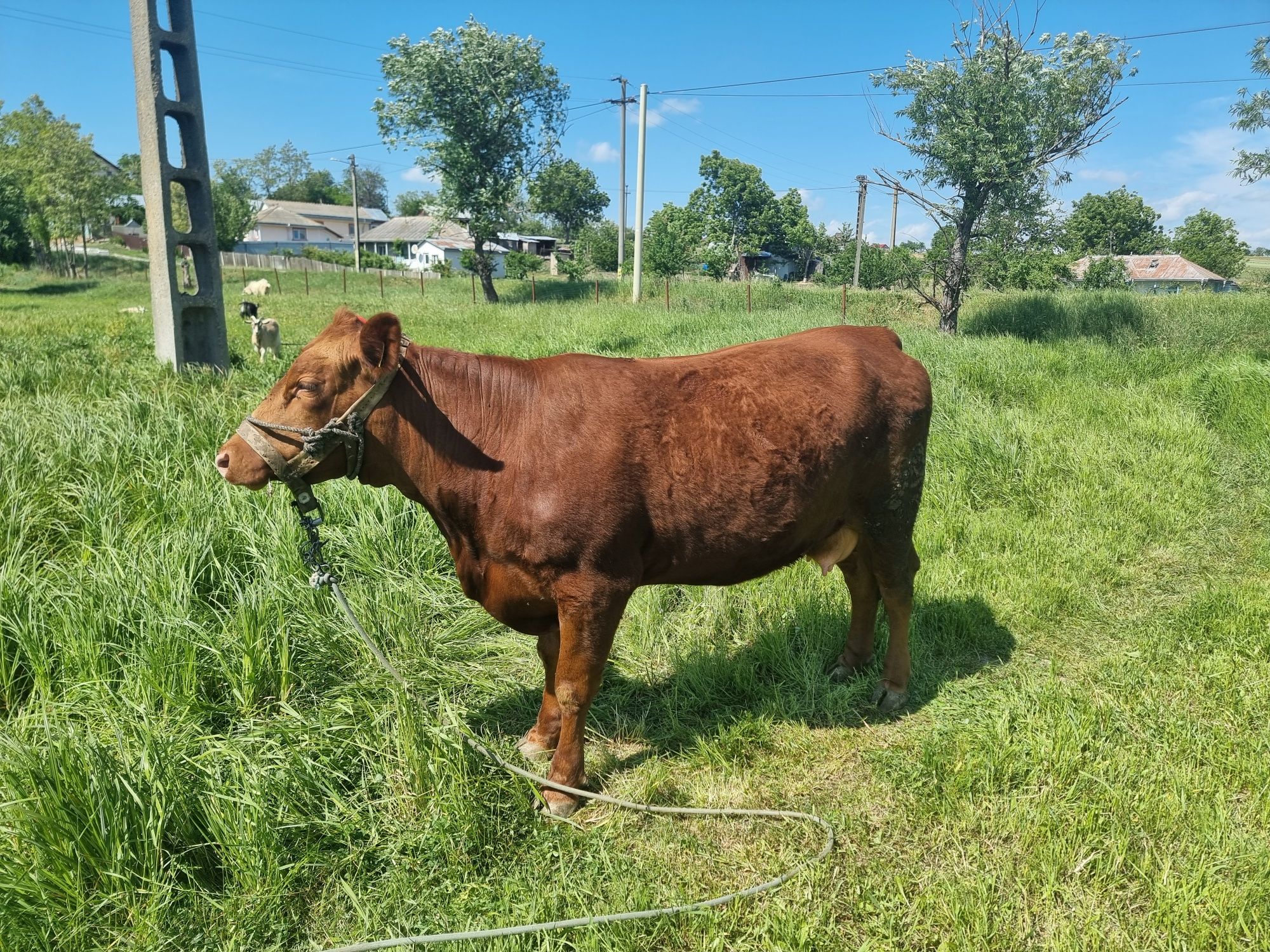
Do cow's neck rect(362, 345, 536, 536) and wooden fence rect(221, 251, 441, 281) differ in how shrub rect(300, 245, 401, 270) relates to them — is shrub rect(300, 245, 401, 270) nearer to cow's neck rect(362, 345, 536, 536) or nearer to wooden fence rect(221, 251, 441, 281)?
wooden fence rect(221, 251, 441, 281)

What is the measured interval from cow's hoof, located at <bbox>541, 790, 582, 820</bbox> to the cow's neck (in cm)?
110

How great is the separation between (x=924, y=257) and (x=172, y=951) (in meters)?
17.7

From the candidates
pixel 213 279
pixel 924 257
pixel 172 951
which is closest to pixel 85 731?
pixel 172 951

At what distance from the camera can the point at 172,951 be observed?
7.66 ft

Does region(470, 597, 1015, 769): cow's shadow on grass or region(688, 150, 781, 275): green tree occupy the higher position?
region(688, 150, 781, 275): green tree

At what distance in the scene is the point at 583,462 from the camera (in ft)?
9.30

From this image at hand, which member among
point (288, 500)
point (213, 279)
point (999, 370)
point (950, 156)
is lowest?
point (288, 500)

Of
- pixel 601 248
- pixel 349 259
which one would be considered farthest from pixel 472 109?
pixel 349 259

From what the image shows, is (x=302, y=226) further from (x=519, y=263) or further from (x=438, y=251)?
(x=519, y=263)

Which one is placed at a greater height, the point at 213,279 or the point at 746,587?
the point at 213,279

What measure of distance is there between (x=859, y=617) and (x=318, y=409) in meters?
2.80

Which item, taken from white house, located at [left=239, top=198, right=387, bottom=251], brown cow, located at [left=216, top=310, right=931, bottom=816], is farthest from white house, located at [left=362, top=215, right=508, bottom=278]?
brown cow, located at [left=216, top=310, right=931, bottom=816]

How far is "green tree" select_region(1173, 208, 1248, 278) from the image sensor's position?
208 feet

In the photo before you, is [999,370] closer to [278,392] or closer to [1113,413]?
[1113,413]
